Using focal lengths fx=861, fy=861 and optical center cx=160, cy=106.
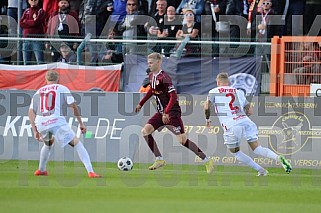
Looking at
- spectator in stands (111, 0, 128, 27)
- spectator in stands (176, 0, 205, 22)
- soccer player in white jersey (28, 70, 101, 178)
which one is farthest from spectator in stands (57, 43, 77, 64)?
Result: soccer player in white jersey (28, 70, 101, 178)

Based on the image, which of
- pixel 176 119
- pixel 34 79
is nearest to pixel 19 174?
pixel 176 119

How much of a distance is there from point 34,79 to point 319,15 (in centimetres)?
719

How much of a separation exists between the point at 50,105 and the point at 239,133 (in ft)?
12.4

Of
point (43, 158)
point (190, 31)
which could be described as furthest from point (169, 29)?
point (43, 158)

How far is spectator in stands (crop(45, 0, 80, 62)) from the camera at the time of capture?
2181 centimetres

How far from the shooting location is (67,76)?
21.2m

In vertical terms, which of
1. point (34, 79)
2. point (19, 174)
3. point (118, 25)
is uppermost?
point (118, 25)

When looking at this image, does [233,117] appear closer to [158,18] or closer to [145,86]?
[145,86]

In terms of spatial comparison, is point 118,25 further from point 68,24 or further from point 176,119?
point 176,119

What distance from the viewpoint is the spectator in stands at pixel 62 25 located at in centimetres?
2181

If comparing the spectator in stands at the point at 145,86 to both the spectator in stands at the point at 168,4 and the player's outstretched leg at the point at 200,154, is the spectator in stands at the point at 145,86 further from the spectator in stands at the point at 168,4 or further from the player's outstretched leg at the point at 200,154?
the player's outstretched leg at the point at 200,154

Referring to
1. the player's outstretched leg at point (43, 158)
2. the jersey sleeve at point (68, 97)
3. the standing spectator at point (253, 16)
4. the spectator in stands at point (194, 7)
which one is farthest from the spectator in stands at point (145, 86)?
the player's outstretched leg at point (43, 158)

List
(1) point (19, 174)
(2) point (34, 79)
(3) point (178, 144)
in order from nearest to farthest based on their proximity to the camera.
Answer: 1. (1) point (19, 174)
2. (3) point (178, 144)
3. (2) point (34, 79)

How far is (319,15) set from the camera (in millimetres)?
20906
